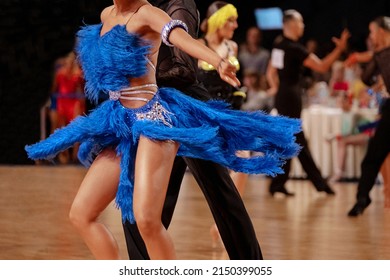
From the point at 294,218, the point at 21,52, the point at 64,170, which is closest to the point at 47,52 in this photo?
the point at 21,52

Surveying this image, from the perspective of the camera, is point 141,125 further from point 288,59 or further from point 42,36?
point 42,36

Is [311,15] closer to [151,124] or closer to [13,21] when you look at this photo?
[13,21]

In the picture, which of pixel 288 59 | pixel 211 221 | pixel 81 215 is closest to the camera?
pixel 81 215

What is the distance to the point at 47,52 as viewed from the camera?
1390 cm

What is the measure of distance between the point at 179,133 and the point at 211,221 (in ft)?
12.5

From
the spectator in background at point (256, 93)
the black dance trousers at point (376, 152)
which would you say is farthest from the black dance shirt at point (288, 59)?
the spectator in background at point (256, 93)

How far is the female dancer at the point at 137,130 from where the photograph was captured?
13.5 feet

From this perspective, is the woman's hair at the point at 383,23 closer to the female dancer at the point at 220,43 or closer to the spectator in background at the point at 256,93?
the female dancer at the point at 220,43

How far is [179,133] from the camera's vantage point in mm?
4191

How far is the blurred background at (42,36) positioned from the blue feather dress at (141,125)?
744 cm

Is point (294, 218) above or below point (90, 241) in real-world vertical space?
below

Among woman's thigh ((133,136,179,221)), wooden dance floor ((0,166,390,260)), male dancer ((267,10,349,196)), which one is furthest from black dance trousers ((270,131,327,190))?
woman's thigh ((133,136,179,221))

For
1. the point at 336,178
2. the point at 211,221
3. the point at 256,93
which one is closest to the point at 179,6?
the point at 211,221
